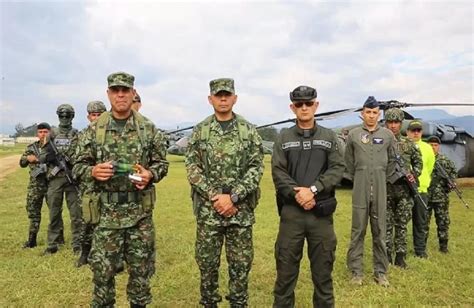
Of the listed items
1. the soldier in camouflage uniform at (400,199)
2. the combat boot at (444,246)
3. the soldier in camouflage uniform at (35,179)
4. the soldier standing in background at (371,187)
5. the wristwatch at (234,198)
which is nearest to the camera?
the wristwatch at (234,198)

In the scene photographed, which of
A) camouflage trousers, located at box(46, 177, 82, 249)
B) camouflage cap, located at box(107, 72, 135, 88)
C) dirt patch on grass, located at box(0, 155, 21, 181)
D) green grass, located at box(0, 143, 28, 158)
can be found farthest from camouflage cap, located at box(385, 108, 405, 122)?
green grass, located at box(0, 143, 28, 158)

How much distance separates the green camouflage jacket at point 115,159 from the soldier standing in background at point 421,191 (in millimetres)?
4044

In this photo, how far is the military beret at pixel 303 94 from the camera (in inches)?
144

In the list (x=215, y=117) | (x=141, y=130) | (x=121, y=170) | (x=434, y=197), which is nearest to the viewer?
(x=121, y=170)

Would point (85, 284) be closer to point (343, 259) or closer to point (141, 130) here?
point (141, 130)

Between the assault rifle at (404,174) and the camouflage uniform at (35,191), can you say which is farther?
the camouflage uniform at (35,191)

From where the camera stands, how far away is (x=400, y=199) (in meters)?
5.45

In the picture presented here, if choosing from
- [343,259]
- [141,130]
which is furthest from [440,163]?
[141,130]

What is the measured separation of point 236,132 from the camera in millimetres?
3758

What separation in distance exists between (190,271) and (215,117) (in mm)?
2377

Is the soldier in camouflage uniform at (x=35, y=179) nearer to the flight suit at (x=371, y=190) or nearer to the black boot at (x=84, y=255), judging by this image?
the black boot at (x=84, y=255)

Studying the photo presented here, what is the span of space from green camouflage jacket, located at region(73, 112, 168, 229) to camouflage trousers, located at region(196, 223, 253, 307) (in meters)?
0.59

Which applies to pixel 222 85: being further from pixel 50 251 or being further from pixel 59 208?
pixel 50 251

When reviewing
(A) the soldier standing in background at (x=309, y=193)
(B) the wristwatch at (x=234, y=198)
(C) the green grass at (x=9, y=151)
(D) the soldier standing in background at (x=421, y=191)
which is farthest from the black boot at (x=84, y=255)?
(C) the green grass at (x=9, y=151)
